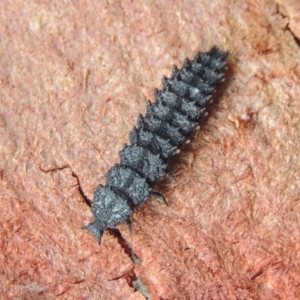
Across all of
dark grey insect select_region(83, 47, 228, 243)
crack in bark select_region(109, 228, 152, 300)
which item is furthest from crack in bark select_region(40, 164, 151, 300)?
dark grey insect select_region(83, 47, 228, 243)

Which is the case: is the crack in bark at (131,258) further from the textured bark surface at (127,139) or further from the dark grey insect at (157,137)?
the dark grey insect at (157,137)

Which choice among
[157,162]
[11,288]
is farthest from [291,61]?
[11,288]

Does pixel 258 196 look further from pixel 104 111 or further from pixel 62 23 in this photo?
pixel 62 23

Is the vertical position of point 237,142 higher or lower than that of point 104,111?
higher

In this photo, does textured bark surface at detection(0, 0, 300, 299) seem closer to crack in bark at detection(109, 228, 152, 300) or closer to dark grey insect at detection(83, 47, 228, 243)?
crack in bark at detection(109, 228, 152, 300)

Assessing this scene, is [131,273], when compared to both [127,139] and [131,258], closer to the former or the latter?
[131,258]

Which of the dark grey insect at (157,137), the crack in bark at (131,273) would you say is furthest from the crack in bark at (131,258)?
the dark grey insect at (157,137)

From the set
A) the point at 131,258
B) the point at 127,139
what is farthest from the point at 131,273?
the point at 127,139
